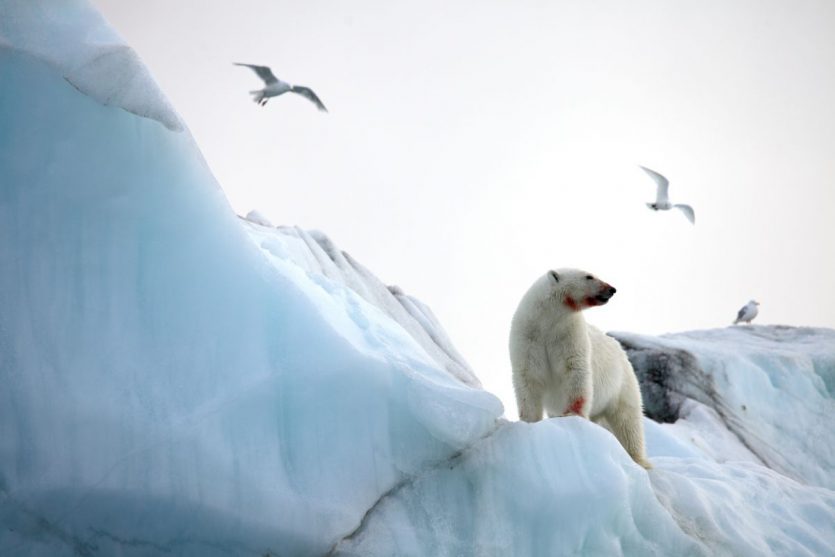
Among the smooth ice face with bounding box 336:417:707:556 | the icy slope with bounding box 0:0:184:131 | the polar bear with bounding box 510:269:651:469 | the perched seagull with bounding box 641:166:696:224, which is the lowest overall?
the smooth ice face with bounding box 336:417:707:556

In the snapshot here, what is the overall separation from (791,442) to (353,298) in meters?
11.5

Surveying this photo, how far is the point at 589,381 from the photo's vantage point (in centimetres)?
548

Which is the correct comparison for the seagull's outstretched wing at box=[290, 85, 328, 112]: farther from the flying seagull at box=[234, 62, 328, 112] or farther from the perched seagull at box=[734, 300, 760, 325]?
the perched seagull at box=[734, 300, 760, 325]

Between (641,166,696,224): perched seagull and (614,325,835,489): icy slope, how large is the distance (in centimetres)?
390

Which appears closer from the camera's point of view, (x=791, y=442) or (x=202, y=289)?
(x=202, y=289)

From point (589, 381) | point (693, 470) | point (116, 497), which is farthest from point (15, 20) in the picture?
point (693, 470)

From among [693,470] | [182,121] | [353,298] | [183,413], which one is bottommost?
[693,470]

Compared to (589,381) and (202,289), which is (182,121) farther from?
(589,381)

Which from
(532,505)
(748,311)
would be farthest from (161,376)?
(748,311)

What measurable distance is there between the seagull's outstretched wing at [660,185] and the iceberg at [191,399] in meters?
12.9

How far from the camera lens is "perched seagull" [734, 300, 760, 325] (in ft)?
65.6

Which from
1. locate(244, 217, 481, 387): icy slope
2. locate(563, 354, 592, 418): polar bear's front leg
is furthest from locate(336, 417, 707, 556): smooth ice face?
locate(244, 217, 481, 387): icy slope

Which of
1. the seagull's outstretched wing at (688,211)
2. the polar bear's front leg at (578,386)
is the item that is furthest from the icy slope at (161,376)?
the seagull's outstretched wing at (688,211)

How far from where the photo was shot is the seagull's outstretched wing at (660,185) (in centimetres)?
1642
